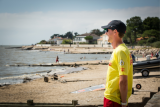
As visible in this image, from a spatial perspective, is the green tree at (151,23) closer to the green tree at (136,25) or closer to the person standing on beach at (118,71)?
the green tree at (136,25)

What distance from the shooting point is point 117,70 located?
2279 mm

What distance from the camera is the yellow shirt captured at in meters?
2.17

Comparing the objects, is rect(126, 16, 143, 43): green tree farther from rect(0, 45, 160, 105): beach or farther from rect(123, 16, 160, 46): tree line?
rect(0, 45, 160, 105): beach

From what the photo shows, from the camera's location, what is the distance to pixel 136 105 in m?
5.13

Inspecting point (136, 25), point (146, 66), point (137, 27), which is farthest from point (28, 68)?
point (136, 25)

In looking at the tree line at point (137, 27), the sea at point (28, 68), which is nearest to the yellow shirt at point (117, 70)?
the sea at point (28, 68)

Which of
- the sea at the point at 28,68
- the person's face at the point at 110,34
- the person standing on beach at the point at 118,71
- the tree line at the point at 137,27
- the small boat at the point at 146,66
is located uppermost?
the tree line at the point at 137,27

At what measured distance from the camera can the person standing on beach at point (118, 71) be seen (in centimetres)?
218

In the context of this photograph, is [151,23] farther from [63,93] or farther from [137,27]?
[63,93]

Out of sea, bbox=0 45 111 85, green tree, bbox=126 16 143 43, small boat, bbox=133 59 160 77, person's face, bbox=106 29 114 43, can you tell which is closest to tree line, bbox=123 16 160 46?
green tree, bbox=126 16 143 43

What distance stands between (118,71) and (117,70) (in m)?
0.02

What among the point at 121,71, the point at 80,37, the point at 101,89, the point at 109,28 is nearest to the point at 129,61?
the point at 121,71

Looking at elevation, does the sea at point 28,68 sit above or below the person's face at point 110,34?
below

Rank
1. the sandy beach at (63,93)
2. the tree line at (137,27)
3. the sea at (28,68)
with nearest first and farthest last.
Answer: the sandy beach at (63,93)
the sea at (28,68)
the tree line at (137,27)
